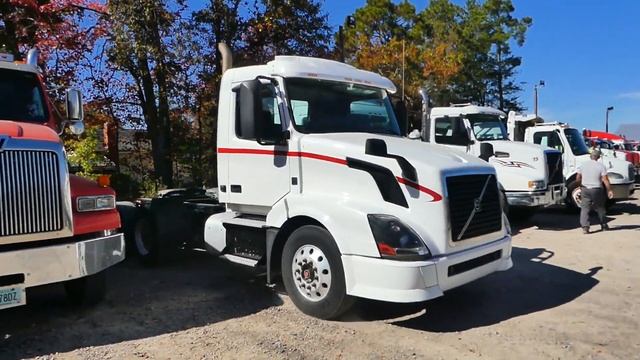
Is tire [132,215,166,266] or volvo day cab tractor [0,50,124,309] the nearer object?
volvo day cab tractor [0,50,124,309]

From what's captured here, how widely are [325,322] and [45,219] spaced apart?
108 inches

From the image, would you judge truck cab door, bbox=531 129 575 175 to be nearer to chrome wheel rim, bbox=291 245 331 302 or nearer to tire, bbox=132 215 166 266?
tire, bbox=132 215 166 266

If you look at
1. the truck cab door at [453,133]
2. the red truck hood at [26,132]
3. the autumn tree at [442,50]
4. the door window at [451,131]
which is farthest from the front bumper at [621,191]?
the autumn tree at [442,50]

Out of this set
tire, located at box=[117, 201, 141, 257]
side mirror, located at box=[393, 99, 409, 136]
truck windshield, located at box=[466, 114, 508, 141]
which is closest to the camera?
side mirror, located at box=[393, 99, 409, 136]

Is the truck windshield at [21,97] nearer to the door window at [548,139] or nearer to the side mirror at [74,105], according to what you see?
the side mirror at [74,105]

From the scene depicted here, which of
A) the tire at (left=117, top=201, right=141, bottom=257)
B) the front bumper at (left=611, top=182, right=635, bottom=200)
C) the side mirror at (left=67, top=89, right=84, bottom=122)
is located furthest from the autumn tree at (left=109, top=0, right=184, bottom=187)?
the front bumper at (left=611, top=182, right=635, bottom=200)

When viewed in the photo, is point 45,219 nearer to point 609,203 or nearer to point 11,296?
point 11,296

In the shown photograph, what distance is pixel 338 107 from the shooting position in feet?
20.6

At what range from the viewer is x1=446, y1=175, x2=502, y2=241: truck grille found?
16.7 feet

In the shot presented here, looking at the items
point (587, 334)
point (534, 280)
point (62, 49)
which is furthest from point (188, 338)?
point (62, 49)

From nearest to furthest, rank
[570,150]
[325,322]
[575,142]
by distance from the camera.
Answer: [325,322] < [570,150] < [575,142]

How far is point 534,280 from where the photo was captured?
7047mm

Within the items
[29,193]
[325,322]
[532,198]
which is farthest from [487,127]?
[29,193]

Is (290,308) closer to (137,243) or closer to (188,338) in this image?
(188,338)
